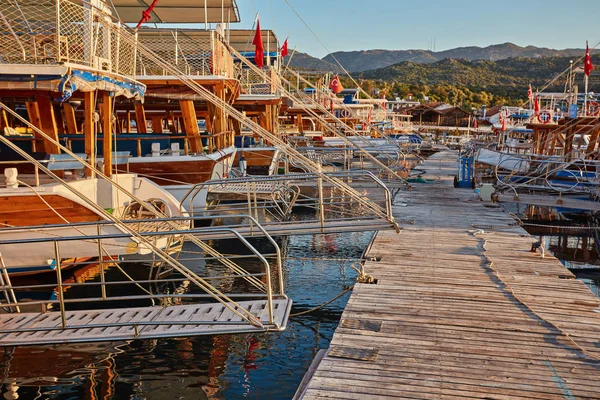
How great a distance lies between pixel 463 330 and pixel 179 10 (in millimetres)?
19510

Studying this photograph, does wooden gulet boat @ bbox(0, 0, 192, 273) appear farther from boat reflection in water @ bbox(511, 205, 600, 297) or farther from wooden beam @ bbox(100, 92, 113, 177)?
boat reflection in water @ bbox(511, 205, 600, 297)

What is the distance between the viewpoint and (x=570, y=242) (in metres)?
18.7

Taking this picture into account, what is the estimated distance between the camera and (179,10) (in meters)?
23.4

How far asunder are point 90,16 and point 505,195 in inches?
559

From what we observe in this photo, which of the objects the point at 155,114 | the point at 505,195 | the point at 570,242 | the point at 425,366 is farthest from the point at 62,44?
the point at 155,114

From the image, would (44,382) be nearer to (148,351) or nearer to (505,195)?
(148,351)

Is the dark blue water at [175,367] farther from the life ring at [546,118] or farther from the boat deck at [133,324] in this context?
the life ring at [546,118]

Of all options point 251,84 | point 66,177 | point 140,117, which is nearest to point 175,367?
point 66,177

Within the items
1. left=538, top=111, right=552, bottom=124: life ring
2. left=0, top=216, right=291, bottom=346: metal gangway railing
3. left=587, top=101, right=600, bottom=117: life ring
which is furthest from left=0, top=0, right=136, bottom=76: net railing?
left=538, top=111, right=552, bottom=124: life ring

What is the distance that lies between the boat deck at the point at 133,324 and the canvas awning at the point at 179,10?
51.0 ft

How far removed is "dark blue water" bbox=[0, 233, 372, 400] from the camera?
312 inches

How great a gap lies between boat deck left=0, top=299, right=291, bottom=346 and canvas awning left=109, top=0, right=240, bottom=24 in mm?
15549

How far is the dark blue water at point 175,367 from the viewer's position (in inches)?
312

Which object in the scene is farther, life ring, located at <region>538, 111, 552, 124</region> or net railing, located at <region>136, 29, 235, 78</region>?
life ring, located at <region>538, 111, 552, 124</region>
